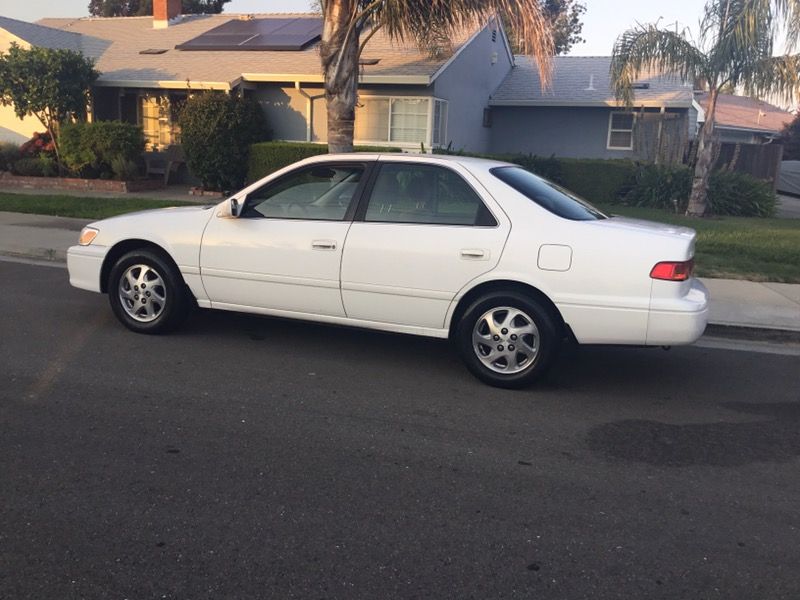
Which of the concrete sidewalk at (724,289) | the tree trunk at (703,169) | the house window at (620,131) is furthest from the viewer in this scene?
the house window at (620,131)

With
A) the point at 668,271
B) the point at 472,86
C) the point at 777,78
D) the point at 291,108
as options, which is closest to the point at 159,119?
the point at 291,108

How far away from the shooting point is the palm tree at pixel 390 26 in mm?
10859

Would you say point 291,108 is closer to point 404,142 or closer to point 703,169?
point 404,142

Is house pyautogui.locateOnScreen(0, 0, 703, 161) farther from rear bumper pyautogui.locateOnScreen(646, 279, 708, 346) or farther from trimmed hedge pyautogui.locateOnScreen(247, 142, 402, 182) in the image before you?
rear bumper pyautogui.locateOnScreen(646, 279, 708, 346)

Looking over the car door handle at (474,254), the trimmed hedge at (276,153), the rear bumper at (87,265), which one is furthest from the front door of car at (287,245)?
the trimmed hedge at (276,153)

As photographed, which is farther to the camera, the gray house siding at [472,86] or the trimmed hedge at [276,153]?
the gray house siding at [472,86]

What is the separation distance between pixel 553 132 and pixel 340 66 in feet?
43.4

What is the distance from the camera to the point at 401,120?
19547 mm

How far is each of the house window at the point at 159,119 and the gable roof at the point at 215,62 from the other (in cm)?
80

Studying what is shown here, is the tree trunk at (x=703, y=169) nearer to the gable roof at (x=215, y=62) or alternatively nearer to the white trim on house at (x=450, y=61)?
the white trim on house at (x=450, y=61)

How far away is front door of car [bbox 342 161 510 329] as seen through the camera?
5.64m

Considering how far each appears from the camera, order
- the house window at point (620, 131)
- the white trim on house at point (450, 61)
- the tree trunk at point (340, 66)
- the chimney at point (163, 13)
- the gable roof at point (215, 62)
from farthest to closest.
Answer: the chimney at point (163, 13) < the house window at point (620, 131) < the gable roof at point (215, 62) < the white trim on house at point (450, 61) < the tree trunk at point (340, 66)

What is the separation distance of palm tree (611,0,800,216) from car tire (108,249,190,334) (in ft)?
42.6

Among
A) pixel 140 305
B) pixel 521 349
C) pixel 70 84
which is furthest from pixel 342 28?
pixel 70 84
